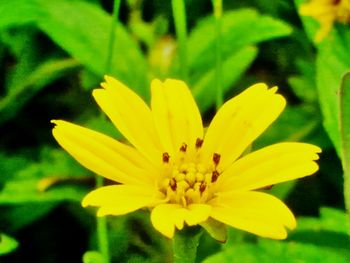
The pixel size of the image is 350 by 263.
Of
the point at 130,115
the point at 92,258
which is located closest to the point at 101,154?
the point at 130,115

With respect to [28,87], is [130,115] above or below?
above

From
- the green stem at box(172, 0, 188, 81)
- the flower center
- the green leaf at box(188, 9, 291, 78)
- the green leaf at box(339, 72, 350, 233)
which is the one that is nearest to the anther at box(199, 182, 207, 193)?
the flower center

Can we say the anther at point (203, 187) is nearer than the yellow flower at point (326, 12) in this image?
Yes

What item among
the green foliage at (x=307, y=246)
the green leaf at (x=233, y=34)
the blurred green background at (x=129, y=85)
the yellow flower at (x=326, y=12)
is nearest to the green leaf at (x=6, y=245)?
the blurred green background at (x=129, y=85)

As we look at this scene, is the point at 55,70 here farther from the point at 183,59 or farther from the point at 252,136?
the point at 252,136

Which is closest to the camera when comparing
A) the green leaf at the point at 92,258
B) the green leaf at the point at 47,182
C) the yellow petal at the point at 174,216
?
the yellow petal at the point at 174,216

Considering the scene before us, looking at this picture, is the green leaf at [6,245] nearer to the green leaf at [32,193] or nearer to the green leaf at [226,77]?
the green leaf at [32,193]

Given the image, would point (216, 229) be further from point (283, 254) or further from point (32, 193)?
point (32, 193)
